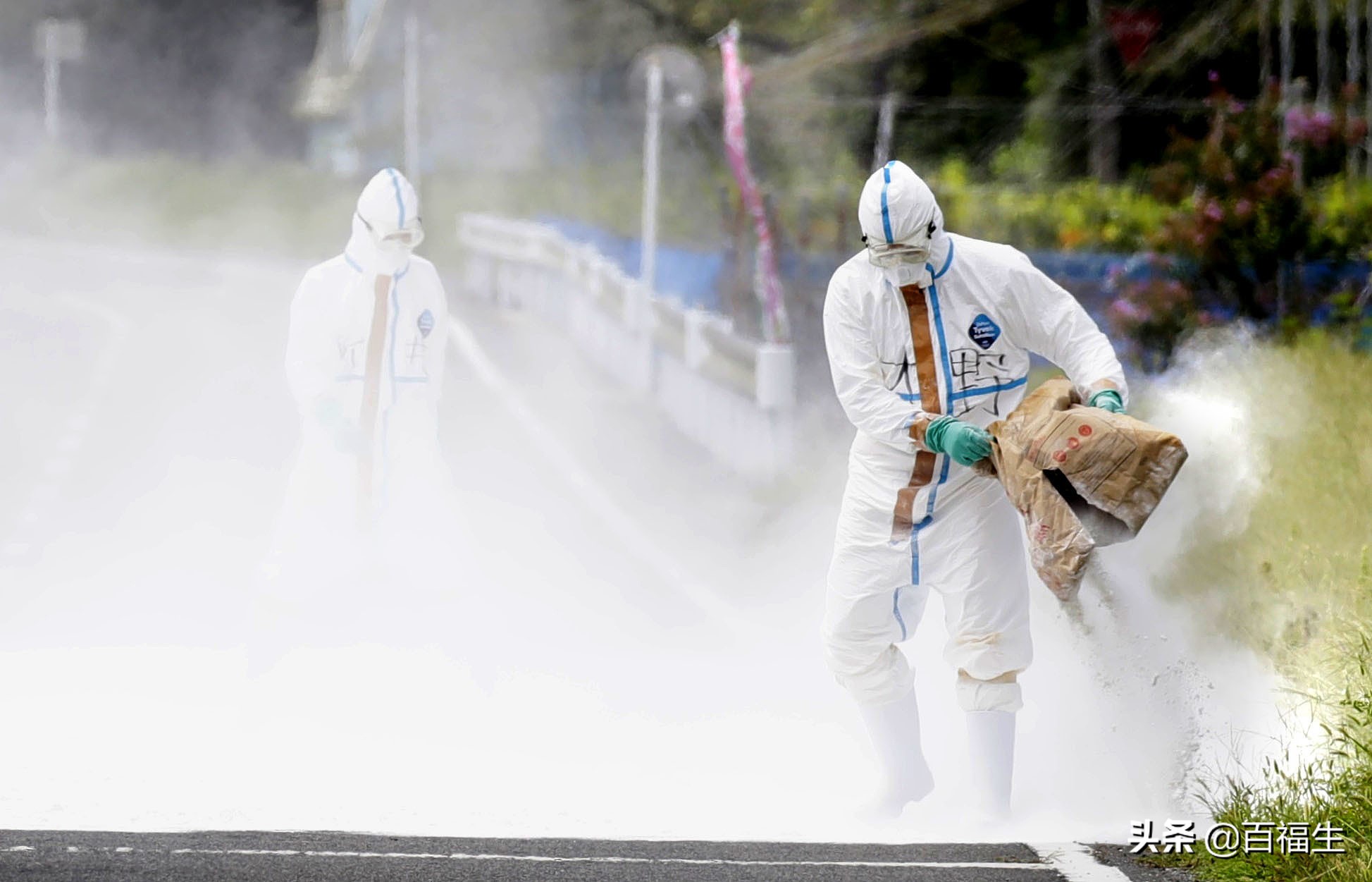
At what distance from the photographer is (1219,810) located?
5.64 meters

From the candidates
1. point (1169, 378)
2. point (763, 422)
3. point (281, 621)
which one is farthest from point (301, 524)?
point (1169, 378)

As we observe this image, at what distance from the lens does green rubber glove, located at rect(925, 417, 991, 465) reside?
5.89 metres

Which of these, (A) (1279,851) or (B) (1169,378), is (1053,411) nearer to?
(A) (1279,851)

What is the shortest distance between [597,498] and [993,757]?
7.53 metres

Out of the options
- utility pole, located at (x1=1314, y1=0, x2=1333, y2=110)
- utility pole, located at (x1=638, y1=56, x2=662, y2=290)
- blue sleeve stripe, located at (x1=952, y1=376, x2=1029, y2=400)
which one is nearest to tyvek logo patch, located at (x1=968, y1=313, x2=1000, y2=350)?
blue sleeve stripe, located at (x1=952, y1=376, x2=1029, y2=400)

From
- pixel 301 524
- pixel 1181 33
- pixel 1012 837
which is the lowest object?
pixel 1012 837

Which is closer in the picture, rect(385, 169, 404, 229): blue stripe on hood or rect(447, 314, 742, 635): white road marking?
rect(385, 169, 404, 229): blue stripe on hood

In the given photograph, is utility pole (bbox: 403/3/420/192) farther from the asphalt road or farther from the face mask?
the asphalt road

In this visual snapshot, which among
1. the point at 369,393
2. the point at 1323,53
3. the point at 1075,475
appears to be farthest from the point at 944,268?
the point at 1323,53

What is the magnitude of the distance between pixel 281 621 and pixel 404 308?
1367 mm

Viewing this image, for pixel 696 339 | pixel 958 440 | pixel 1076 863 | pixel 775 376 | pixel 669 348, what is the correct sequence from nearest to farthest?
pixel 1076 863
pixel 958 440
pixel 775 376
pixel 696 339
pixel 669 348

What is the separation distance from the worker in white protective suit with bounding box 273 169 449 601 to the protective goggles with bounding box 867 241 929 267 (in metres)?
2.30

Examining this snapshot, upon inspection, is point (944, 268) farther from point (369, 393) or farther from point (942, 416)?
point (369, 393)

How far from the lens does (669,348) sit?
16.4 metres
